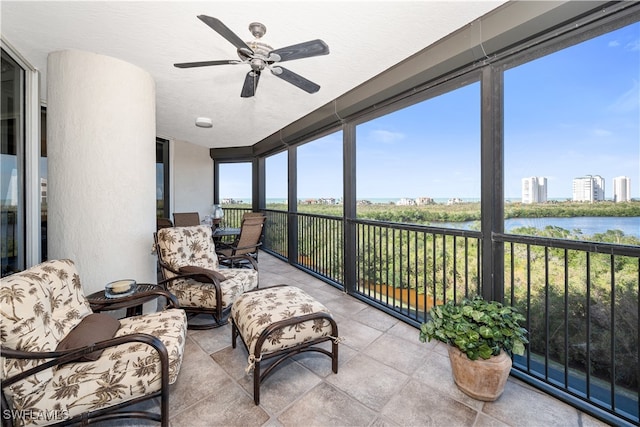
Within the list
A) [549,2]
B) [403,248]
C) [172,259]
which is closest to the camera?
[549,2]

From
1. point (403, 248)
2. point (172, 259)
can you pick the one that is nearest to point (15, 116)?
point (172, 259)

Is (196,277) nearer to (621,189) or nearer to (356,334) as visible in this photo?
(356,334)

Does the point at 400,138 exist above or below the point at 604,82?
above

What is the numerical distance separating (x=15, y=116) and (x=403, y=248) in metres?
4.16

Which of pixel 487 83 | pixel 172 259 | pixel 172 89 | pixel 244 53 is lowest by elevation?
pixel 172 259

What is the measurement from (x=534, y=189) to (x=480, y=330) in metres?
1.11

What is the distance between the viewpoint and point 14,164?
228 centimetres

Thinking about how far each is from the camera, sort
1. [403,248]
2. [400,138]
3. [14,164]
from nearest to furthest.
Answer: [14,164], [403,248], [400,138]

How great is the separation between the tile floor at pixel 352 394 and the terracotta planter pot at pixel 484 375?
0.21 feet

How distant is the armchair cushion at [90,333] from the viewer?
50.7 inches

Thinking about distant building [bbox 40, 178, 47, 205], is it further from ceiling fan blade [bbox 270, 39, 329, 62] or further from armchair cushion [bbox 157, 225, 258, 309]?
ceiling fan blade [bbox 270, 39, 329, 62]

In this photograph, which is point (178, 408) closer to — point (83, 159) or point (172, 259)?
point (172, 259)

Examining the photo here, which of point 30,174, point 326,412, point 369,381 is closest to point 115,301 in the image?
point 326,412

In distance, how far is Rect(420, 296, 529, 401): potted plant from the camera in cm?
150
